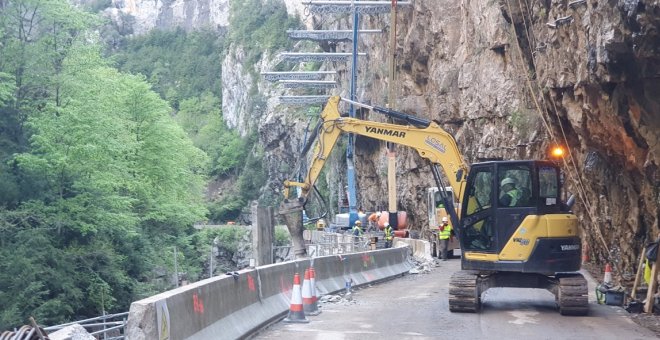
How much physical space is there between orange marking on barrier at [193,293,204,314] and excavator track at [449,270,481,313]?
19.6 feet

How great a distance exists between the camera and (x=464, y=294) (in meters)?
14.0

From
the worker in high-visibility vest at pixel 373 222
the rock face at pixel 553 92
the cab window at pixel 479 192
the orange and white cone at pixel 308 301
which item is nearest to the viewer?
the orange and white cone at pixel 308 301

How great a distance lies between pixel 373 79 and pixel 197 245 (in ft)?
62.5

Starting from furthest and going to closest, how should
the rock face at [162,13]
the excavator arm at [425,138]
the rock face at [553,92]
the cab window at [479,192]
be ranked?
1. the rock face at [162,13]
2. the excavator arm at [425,138]
3. the rock face at [553,92]
4. the cab window at [479,192]

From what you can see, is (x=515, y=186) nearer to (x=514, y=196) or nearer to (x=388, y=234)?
(x=514, y=196)

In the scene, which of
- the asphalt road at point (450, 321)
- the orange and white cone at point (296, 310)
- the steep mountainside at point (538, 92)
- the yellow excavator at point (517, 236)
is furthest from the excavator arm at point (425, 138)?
the orange and white cone at point (296, 310)

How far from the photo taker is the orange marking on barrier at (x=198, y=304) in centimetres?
915

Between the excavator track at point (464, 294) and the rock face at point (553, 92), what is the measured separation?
429 cm

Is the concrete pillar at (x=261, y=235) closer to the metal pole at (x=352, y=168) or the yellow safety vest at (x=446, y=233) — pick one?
the yellow safety vest at (x=446, y=233)

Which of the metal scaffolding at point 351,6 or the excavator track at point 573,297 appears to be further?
the metal scaffolding at point 351,6

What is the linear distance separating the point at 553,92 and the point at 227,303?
12958 mm

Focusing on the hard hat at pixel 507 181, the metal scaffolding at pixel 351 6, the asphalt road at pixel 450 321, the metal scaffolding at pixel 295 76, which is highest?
the metal scaffolding at pixel 351 6

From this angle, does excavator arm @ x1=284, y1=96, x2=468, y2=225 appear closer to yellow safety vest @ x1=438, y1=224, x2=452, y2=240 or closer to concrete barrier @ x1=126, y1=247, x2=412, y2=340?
concrete barrier @ x1=126, y1=247, x2=412, y2=340

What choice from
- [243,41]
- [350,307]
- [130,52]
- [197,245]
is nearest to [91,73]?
[197,245]
